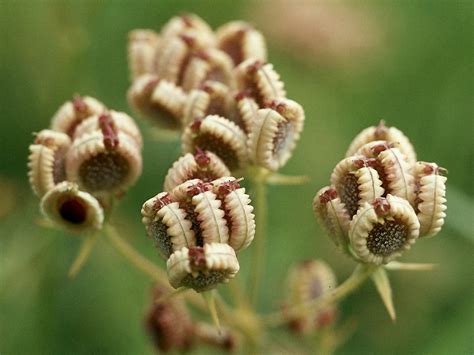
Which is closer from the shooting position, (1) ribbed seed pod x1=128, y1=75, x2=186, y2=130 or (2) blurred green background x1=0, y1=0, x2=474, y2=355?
(1) ribbed seed pod x1=128, y1=75, x2=186, y2=130

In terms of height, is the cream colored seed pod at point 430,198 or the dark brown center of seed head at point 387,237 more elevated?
the cream colored seed pod at point 430,198

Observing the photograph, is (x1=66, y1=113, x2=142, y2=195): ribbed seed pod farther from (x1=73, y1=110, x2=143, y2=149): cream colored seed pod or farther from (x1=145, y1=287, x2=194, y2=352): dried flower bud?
(x1=145, y1=287, x2=194, y2=352): dried flower bud

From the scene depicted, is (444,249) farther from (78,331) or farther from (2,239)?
(2,239)

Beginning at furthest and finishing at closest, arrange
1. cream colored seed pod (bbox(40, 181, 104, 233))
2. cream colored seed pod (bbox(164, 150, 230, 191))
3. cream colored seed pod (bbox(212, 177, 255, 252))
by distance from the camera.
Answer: cream colored seed pod (bbox(40, 181, 104, 233)) < cream colored seed pod (bbox(164, 150, 230, 191)) < cream colored seed pod (bbox(212, 177, 255, 252))

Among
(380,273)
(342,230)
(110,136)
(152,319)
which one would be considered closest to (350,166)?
(342,230)

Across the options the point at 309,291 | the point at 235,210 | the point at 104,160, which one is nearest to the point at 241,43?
the point at 104,160

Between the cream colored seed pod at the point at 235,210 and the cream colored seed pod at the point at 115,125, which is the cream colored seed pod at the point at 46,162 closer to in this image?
the cream colored seed pod at the point at 115,125

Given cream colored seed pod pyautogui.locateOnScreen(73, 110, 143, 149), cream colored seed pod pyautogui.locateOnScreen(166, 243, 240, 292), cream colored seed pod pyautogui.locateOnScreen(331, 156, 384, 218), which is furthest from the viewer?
cream colored seed pod pyautogui.locateOnScreen(73, 110, 143, 149)

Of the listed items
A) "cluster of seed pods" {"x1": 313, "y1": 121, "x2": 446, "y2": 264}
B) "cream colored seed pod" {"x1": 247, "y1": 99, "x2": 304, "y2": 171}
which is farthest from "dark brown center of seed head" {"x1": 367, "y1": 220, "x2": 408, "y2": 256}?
"cream colored seed pod" {"x1": 247, "y1": 99, "x2": 304, "y2": 171}

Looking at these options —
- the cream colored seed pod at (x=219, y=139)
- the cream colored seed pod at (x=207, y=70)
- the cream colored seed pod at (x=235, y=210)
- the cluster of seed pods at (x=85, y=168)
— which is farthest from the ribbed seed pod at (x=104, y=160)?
the cream colored seed pod at (x=235, y=210)
